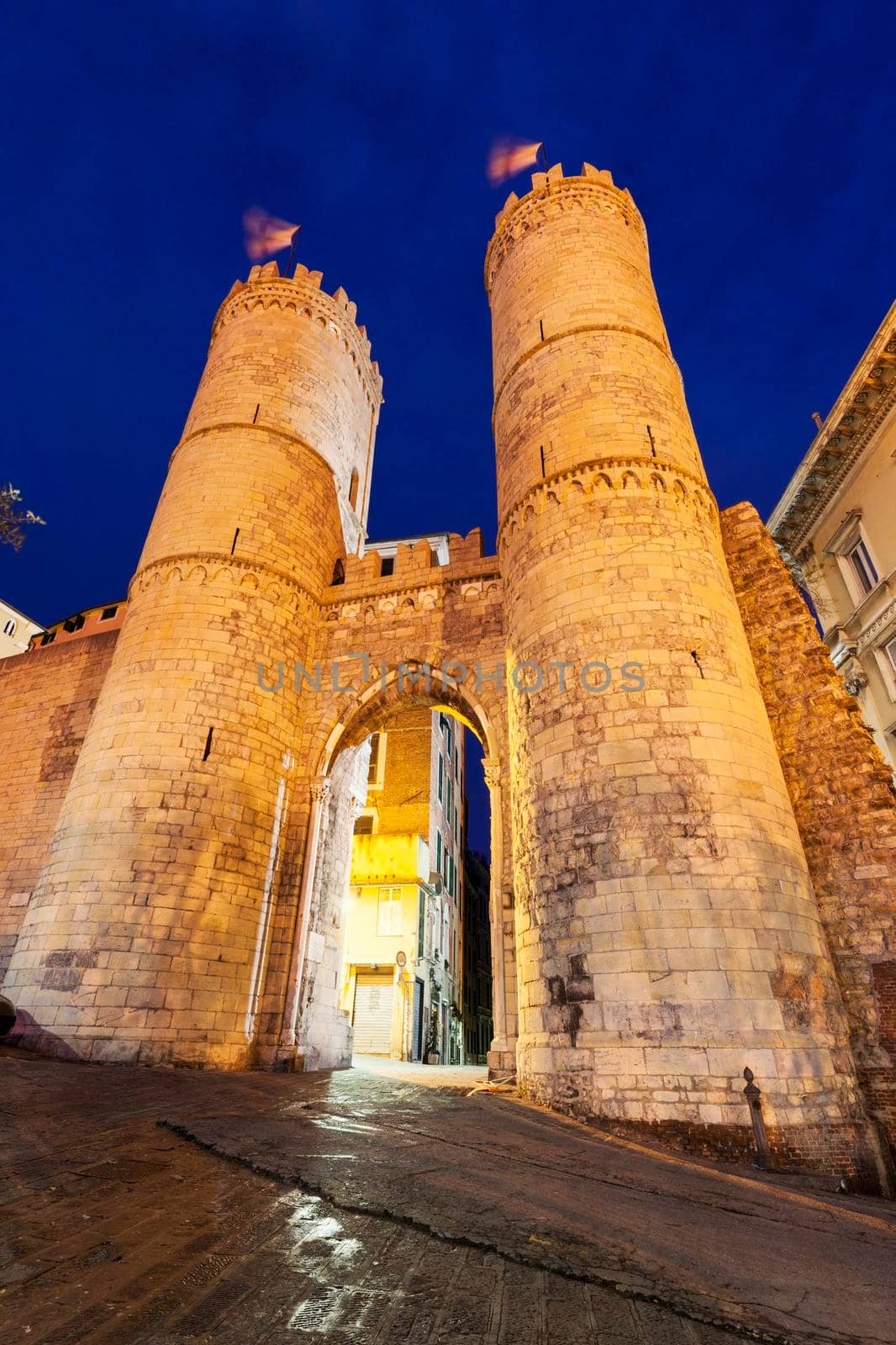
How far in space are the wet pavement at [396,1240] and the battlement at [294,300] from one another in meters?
17.0

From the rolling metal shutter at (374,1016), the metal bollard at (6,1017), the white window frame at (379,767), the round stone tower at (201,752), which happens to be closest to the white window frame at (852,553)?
the round stone tower at (201,752)

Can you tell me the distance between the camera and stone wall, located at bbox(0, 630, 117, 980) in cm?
1277

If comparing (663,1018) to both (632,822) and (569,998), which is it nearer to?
(569,998)

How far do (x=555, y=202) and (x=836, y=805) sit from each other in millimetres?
13305

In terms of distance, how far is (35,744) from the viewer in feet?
47.3

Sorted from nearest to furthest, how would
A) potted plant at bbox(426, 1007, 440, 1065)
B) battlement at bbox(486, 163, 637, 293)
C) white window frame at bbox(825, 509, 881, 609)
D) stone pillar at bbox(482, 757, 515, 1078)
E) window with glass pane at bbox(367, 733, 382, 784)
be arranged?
1. stone pillar at bbox(482, 757, 515, 1078)
2. battlement at bbox(486, 163, 637, 293)
3. white window frame at bbox(825, 509, 881, 609)
4. potted plant at bbox(426, 1007, 440, 1065)
5. window with glass pane at bbox(367, 733, 382, 784)

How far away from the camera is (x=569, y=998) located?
678 centimetres

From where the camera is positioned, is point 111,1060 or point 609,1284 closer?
point 609,1284

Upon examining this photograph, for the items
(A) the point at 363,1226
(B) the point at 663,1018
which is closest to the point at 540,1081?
(B) the point at 663,1018

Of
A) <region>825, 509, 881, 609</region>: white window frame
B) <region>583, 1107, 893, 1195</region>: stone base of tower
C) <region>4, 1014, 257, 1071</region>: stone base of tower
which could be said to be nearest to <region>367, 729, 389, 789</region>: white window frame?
<region>4, 1014, 257, 1071</region>: stone base of tower

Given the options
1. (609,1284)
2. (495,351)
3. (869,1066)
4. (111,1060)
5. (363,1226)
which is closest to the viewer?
(609,1284)

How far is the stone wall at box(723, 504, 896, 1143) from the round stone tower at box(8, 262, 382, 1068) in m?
7.31

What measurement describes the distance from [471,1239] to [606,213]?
54.8 ft

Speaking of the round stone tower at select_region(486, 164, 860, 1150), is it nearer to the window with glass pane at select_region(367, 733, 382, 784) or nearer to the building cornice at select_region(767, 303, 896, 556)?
the building cornice at select_region(767, 303, 896, 556)
